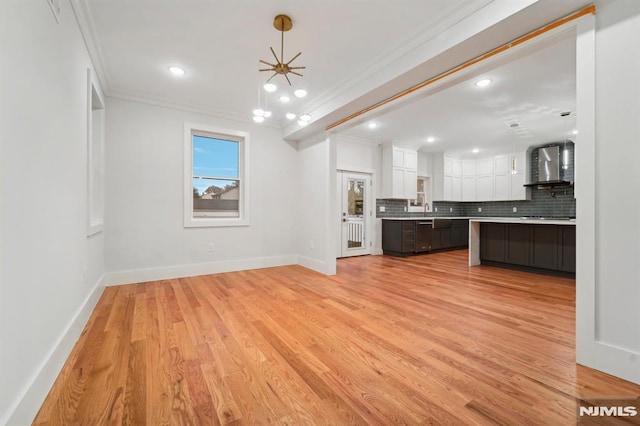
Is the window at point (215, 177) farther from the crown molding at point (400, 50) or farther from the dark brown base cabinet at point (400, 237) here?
the dark brown base cabinet at point (400, 237)

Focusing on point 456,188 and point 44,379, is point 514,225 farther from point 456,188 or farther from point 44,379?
point 44,379

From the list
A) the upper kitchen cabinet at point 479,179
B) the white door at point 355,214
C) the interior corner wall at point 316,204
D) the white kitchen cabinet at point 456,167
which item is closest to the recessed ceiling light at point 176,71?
the interior corner wall at point 316,204

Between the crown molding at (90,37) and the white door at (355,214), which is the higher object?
the crown molding at (90,37)

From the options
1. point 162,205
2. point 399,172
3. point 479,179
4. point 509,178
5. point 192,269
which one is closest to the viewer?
point 162,205

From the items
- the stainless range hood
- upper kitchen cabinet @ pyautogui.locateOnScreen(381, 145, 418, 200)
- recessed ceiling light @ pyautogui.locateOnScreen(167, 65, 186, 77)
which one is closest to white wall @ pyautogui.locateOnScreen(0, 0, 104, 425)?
recessed ceiling light @ pyautogui.locateOnScreen(167, 65, 186, 77)

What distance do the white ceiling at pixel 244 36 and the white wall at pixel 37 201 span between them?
1.78ft

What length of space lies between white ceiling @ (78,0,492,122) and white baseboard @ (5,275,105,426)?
105 inches

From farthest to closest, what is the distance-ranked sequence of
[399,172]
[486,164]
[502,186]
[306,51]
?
[486,164]
[502,186]
[399,172]
[306,51]

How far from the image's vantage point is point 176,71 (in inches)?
130

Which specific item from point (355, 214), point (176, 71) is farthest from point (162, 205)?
point (355, 214)

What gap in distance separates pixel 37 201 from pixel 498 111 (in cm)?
579

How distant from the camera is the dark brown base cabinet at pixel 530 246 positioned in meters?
4.29

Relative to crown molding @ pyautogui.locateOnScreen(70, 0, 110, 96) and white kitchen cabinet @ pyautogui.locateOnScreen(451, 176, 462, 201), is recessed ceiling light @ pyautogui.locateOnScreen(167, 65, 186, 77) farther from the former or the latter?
white kitchen cabinet @ pyautogui.locateOnScreen(451, 176, 462, 201)

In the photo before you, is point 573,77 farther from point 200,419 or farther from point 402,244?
point 200,419
